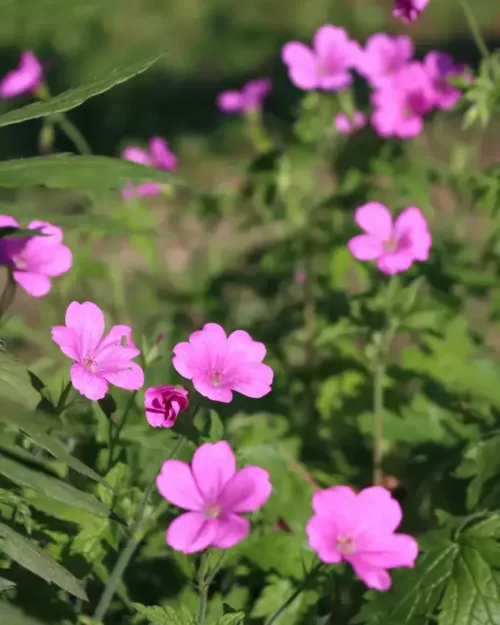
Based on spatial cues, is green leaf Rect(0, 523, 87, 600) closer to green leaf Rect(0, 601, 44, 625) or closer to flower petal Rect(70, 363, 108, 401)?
green leaf Rect(0, 601, 44, 625)

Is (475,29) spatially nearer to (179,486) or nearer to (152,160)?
(152,160)

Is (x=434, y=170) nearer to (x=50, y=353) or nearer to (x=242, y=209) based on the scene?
(x=242, y=209)

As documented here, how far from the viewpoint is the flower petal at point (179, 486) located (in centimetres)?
110

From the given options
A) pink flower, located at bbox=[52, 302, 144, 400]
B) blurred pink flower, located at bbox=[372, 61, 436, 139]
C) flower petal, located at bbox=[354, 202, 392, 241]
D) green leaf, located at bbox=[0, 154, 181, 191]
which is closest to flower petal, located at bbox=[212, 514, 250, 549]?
pink flower, located at bbox=[52, 302, 144, 400]

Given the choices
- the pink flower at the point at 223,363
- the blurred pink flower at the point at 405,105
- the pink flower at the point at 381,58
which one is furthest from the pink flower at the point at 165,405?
the pink flower at the point at 381,58

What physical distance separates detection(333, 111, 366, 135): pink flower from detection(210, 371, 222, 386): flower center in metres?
1.15

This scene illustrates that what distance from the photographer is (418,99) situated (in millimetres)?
2057

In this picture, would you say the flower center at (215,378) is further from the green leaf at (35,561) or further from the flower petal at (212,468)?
the green leaf at (35,561)

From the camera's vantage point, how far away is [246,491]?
3.61 ft

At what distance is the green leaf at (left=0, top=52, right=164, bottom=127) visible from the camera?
1271 millimetres

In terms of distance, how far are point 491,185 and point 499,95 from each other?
214mm

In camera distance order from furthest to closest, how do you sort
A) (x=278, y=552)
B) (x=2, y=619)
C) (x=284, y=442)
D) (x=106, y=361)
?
(x=284, y=442) → (x=278, y=552) → (x=106, y=361) → (x=2, y=619)

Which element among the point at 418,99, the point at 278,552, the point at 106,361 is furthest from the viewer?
the point at 418,99

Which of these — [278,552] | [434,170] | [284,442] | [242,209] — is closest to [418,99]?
[434,170]
